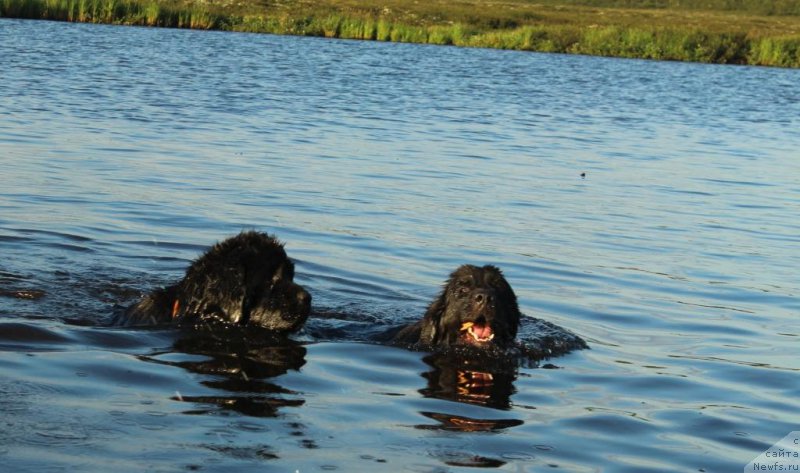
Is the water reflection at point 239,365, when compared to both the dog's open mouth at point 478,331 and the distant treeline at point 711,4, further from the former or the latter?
the distant treeline at point 711,4

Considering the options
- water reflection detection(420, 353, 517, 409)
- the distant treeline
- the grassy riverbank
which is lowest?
water reflection detection(420, 353, 517, 409)

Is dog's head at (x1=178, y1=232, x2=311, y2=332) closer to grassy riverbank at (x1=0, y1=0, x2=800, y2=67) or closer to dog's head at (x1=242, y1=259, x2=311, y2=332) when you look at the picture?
dog's head at (x1=242, y1=259, x2=311, y2=332)

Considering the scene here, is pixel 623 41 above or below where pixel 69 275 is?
above

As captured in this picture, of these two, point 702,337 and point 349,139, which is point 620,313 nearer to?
point 702,337

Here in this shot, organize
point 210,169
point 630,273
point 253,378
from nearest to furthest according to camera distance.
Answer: point 253,378
point 630,273
point 210,169

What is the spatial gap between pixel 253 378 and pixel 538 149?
13934mm

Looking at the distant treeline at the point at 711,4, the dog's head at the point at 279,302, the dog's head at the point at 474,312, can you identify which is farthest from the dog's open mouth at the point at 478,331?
the distant treeline at the point at 711,4

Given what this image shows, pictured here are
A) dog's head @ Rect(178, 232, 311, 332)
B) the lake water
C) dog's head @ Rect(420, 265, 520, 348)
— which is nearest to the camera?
the lake water

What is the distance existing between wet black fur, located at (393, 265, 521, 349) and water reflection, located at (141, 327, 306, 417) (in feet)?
2.98

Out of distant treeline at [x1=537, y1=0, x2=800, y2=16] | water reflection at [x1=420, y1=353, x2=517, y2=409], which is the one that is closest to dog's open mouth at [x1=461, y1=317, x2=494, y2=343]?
water reflection at [x1=420, y1=353, x2=517, y2=409]

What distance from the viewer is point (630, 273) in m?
11.3

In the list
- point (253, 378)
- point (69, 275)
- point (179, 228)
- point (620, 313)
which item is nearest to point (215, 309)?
point (253, 378)

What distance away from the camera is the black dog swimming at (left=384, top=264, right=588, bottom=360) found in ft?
26.2

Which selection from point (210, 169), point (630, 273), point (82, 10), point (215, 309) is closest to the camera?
point (215, 309)
